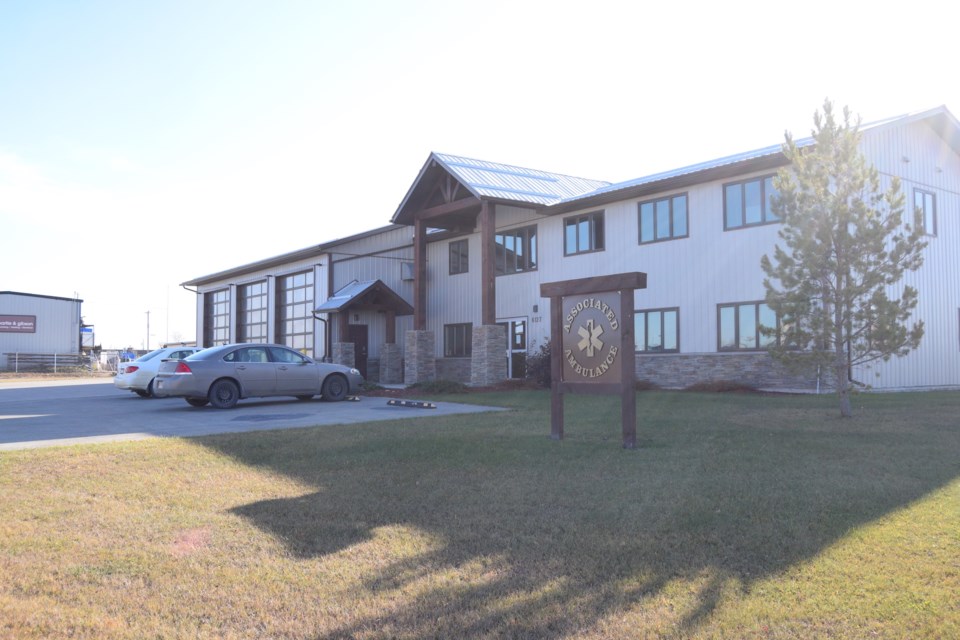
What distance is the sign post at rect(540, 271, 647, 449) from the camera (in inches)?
365

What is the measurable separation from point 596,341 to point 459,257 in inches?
793

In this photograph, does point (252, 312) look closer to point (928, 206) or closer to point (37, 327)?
point (37, 327)

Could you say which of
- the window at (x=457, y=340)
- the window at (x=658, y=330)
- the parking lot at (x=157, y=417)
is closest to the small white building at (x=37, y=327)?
the window at (x=457, y=340)

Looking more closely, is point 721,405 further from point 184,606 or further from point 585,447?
point 184,606

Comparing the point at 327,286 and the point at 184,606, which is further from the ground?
the point at 327,286

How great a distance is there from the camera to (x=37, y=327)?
49.2 meters

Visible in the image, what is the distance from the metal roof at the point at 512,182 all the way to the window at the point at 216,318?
1881 cm

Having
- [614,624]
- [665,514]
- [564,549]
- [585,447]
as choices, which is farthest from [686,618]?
[585,447]

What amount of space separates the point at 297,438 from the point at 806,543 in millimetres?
7124

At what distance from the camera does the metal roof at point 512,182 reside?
2442 centimetres

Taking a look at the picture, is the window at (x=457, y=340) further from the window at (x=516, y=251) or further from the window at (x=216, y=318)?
the window at (x=216, y=318)

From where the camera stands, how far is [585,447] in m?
9.19

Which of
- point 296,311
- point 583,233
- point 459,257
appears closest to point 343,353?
point 296,311

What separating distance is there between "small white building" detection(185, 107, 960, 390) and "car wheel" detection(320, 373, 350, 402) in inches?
290
